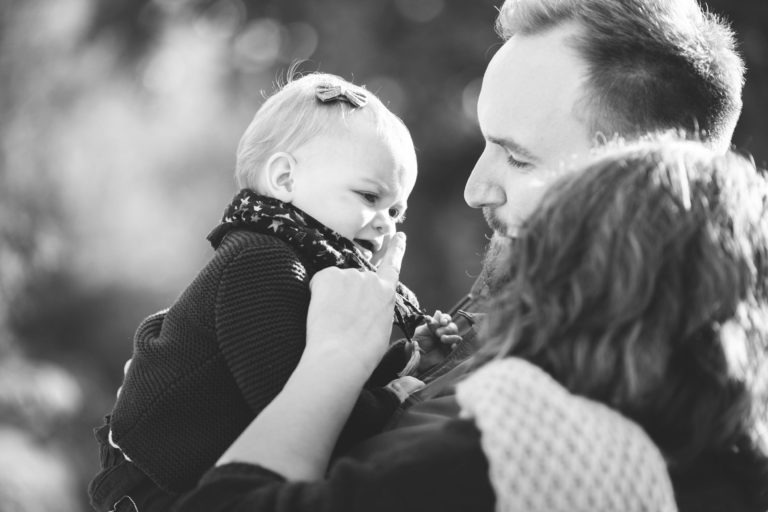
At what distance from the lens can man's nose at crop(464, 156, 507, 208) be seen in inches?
81.5

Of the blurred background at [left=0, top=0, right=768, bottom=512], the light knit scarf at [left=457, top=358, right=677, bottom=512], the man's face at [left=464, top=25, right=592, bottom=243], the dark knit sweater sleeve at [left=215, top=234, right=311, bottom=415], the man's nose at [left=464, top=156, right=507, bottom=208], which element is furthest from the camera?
the blurred background at [left=0, top=0, right=768, bottom=512]

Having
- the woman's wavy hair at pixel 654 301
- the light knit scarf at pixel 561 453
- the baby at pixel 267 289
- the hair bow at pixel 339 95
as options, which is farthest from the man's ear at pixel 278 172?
the light knit scarf at pixel 561 453

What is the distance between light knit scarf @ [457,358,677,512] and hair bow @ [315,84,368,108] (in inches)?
39.3

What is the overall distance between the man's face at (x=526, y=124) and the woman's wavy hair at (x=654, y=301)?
57cm

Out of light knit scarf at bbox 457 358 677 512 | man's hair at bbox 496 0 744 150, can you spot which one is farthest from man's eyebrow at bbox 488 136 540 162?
light knit scarf at bbox 457 358 677 512

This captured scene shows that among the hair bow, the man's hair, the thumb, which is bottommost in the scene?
the thumb

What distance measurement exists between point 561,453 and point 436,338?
83 centimetres

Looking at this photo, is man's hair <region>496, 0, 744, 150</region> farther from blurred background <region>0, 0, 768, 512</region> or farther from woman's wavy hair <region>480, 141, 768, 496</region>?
blurred background <region>0, 0, 768, 512</region>

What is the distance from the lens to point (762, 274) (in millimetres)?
1380

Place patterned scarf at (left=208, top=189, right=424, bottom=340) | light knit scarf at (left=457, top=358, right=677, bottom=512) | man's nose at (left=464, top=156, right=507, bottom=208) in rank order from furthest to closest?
1. man's nose at (left=464, top=156, right=507, bottom=208)
2. patterned scarf at (left=208, top=189, right=424, bottom=340)
3. light knit scarf at (left=457, top=358, right=677, bottom=512)

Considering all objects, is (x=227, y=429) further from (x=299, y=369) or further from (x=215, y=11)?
(x=215, y=11)

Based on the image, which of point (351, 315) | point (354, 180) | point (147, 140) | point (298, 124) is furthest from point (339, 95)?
point (147, 140)

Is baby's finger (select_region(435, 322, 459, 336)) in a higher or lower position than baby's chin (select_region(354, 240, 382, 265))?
lower

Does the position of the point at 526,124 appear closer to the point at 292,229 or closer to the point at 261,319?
the point at 292,229
